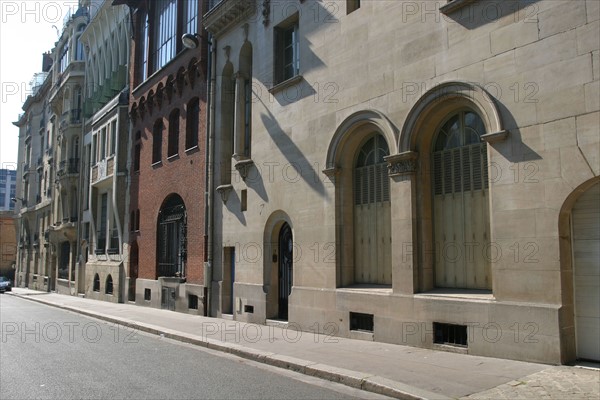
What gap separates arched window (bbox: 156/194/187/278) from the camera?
20.8 metres

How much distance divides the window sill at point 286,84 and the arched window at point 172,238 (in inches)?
286

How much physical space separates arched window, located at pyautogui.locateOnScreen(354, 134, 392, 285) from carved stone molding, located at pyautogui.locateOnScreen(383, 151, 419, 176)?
79cm

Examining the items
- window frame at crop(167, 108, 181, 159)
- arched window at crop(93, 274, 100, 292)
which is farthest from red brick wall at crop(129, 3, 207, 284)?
arched window at crop(93, 274, 100, 292)

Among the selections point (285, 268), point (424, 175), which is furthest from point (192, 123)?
point (424, 175)

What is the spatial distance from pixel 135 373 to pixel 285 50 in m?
10.4

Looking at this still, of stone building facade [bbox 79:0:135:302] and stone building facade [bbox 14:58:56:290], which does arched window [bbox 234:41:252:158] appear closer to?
stone building facade [bbox 79:0:135:302]

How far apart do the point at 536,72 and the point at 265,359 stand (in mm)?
7086

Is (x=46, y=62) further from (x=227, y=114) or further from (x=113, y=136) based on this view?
(x=227, y=114)

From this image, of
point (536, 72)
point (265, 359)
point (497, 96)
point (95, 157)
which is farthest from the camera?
point (95, 157)

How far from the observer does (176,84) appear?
864 inches

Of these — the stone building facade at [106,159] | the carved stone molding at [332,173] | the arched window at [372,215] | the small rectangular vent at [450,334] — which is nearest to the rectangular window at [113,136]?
the stone building facade at [106,159]

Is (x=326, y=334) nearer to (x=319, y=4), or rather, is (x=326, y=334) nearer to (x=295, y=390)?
(x=295, y=390)

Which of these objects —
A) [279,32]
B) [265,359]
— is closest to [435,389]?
[265,359]

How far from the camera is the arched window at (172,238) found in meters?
20.8
